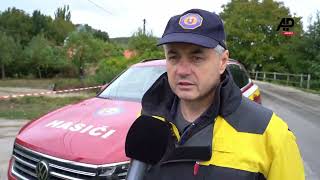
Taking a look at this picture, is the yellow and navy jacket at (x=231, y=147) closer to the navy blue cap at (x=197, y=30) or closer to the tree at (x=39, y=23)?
the navy blue cap at (x=197, y=30)

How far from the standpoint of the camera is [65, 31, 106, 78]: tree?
4159 cm

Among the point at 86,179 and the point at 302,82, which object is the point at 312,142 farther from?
the point at 302,82

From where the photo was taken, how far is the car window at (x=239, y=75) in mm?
6988

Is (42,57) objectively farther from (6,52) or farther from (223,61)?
(223,61)

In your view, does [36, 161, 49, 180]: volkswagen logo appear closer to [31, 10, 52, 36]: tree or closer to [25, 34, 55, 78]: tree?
[25, 34, 55, 78]: tree

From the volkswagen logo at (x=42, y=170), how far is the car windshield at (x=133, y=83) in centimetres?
161

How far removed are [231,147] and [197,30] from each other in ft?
1.60

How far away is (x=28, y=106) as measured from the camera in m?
15.9

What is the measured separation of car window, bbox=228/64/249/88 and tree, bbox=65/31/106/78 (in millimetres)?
34285

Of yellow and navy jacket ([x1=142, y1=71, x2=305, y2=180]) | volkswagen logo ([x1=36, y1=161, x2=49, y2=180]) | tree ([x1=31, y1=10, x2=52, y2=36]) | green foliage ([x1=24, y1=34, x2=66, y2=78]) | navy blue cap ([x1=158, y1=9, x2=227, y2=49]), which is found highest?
tree ([x1=31, y1=10, x2=52, y2=36])

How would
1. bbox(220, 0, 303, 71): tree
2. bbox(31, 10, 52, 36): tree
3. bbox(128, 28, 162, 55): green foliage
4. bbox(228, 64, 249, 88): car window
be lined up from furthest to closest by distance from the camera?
bbox(31, 10, 52, 36): tree
bbox(220, 0, 303, 71): tree
bbox(128, 28, 162, 55): green foliage
bbox(228, 64, 249, 88): car window

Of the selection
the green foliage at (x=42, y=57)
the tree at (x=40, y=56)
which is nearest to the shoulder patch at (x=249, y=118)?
the green foliage at (x=42, y=57)

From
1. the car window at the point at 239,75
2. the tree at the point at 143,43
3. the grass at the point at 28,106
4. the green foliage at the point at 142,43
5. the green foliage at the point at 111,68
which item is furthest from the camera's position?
the green foliage at the point at 111,68

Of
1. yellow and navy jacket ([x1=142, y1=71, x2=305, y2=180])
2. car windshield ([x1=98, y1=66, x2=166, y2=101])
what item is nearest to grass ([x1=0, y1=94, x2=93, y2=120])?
car windshield ([x1=98, y1=66, x2=166, y2=101])
